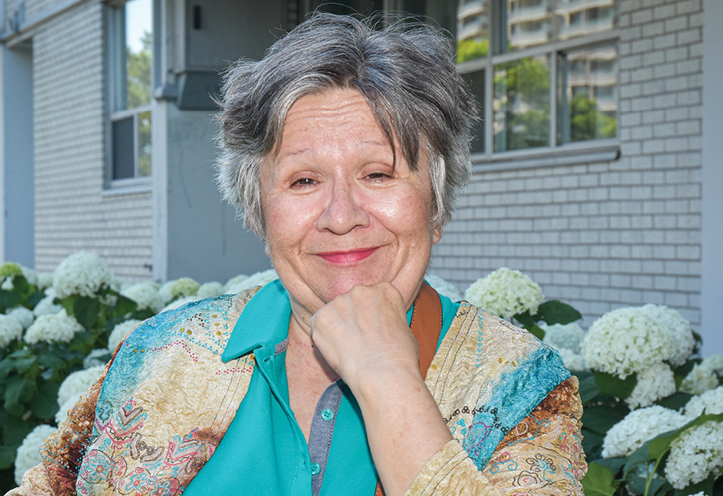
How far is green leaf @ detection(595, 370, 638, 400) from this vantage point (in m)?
2.81

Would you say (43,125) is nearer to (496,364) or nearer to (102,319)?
(102,319)

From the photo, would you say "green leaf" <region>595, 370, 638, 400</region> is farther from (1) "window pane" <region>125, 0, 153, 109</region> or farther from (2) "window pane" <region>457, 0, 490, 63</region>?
(1) "window pane" <region>125, 0, 153, 109</region>

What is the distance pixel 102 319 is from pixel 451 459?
10.9 feet

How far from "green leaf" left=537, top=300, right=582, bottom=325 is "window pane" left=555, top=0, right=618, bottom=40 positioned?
341 centimetres

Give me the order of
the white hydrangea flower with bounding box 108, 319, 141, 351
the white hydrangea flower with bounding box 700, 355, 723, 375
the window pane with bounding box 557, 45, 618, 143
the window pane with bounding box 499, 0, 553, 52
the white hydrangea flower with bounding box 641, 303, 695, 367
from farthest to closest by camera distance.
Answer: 1. the window pane with bounding box 499, 0, 553, 52
2. the window pane with bounding box 557, 45, 618, 143
3. the white hydrangea flower with bounding box 108, 319, 141, 351
4. the white hydrangea flower with bounding box 700, 355, 723, 375
5. the white hydrangea flower with bounding box 641, 303, 695, 367

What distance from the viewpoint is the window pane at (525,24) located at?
21.2 feet

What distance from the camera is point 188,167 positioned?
773 cm

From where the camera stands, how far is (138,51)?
1034cm

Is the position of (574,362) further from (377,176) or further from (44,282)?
(44,282)

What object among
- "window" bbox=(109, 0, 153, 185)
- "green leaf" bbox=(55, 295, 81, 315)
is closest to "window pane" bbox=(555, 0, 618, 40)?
"green leaf" bbox=(55, 295, 81, 315)

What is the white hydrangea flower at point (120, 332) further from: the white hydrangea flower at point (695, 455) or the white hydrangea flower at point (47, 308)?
the white hydrangea flower at point (695, 455)

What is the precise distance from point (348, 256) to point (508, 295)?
150cm

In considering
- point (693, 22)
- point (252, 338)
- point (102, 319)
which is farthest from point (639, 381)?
point (693, 22)

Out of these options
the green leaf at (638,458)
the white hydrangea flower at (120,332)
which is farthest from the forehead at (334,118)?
the white hydrangea flower at (120,332)
